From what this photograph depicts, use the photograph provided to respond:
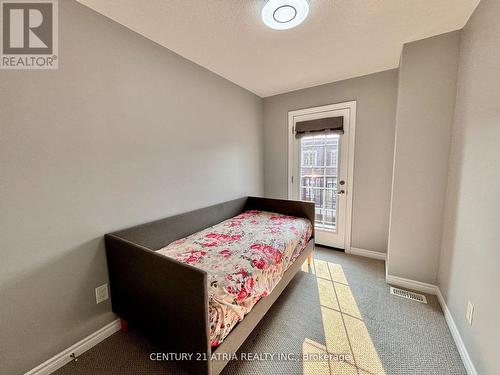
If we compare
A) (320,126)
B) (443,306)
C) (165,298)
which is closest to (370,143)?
(320,126)

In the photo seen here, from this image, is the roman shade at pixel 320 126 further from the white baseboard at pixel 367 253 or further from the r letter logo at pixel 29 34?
the r letter logo at pixel 29 34

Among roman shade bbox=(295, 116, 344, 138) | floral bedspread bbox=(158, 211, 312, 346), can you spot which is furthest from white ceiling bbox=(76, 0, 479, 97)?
floral bedspread bbox=(158, 211, 312, 346)

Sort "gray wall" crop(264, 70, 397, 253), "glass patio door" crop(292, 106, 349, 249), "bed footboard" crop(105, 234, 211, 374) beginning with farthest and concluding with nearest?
"glass patio door" crop(292, 106, 349, 249) < "gray wall" crop(264, 70, 397, 253) < "bed footboard" crop(105, 234, 211, 374)

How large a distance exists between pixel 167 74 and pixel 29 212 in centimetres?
148

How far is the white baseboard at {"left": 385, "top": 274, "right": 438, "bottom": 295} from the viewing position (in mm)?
1999

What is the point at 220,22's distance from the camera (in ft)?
5.09

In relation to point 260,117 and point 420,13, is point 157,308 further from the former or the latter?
point 260,117

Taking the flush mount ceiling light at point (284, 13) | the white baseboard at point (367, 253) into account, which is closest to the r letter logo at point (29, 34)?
the flush mount ceiling light at point (284, 13)

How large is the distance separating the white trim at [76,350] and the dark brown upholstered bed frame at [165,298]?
15 centimetres

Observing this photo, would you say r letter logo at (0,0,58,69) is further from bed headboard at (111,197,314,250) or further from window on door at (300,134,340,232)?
window on door at (300,134,340,232)

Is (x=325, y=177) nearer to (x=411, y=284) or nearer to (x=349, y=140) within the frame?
(x=349, y=140)

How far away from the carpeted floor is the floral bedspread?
14.5 inches

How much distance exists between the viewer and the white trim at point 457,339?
125cm

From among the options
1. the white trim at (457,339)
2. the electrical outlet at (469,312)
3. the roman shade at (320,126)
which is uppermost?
the roman shade at (320,126)
